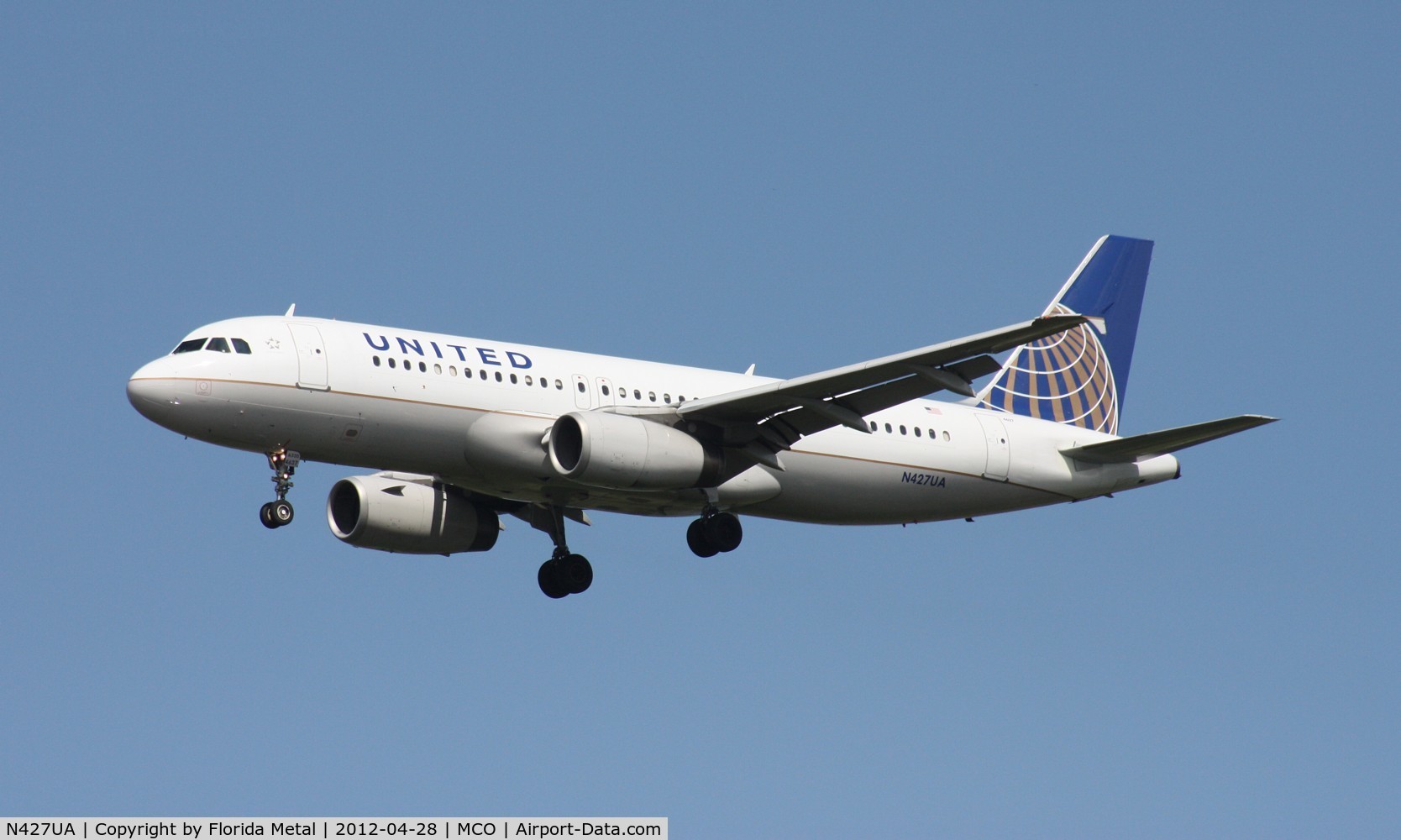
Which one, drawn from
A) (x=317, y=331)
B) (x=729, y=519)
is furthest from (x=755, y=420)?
(x=317, y=331)

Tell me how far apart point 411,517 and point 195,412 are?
6.35 m

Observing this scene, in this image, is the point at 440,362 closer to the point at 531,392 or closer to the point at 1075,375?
the point at 531,392

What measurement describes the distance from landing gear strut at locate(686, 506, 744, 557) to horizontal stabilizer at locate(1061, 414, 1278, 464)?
8.11m

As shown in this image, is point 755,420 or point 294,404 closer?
point 294,404

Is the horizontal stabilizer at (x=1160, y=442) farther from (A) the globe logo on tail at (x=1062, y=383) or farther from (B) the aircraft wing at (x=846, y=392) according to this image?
(B) the aircraft wing at (x=846, y=392)

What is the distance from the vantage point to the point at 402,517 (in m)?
39.8

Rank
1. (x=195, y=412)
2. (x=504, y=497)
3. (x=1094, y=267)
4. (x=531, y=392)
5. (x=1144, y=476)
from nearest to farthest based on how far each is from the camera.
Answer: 1. (x=195, y=412)
2. (x=531, y=392)
3. (x=504, y=497)
4. (x=1144, y=476)
5. (x=1094, y=267)

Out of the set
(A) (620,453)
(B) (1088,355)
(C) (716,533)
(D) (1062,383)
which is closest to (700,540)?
(C) (716,533)

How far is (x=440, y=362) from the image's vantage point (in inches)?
1427

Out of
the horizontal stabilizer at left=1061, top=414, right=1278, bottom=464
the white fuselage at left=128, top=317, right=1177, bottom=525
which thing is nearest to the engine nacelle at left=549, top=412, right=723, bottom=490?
the white fuselage at left=128, top=317, right=1177, bottom=525

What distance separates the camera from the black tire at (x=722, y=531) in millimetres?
38344

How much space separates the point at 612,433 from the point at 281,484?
5989 mm

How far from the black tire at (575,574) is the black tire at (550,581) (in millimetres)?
39

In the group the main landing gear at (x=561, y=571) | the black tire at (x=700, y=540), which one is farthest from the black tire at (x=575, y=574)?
the black tire at (x=700, y=540)
